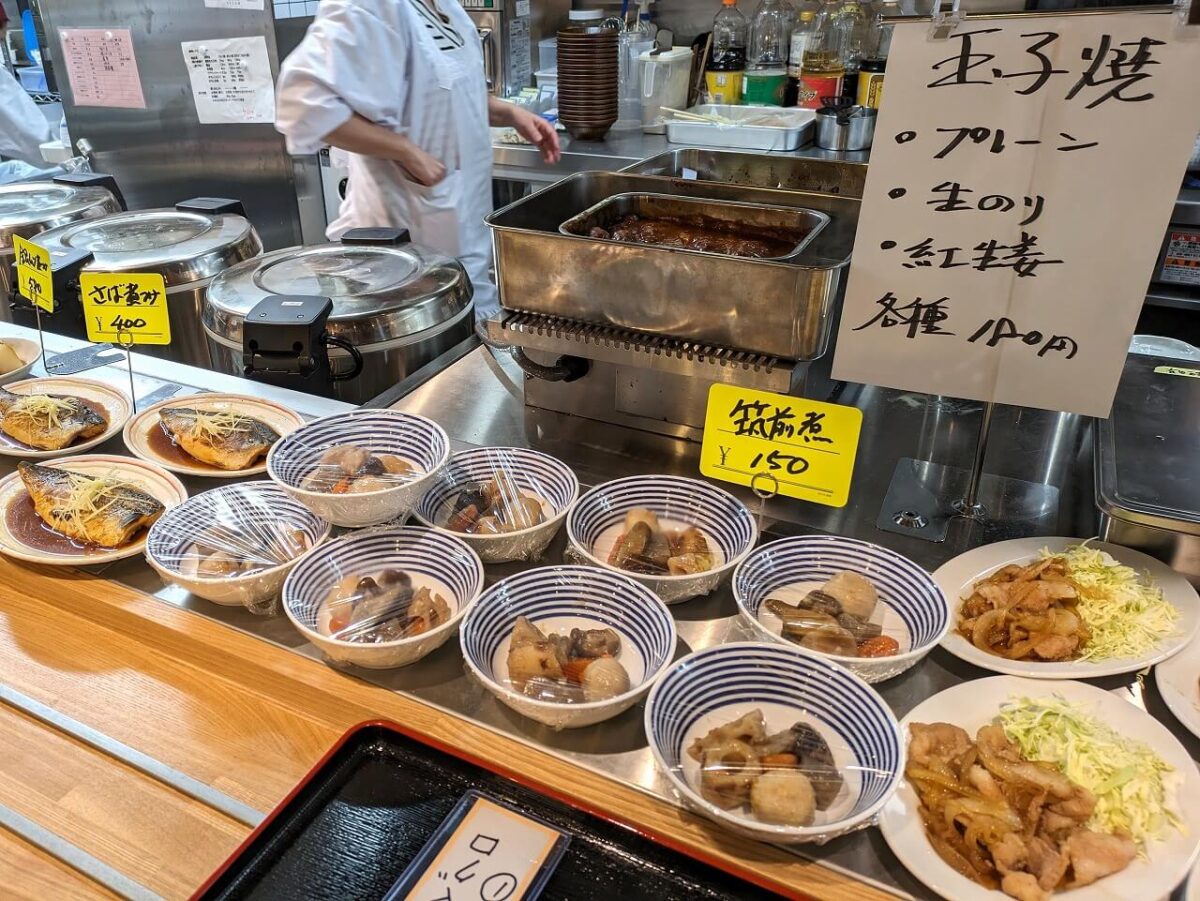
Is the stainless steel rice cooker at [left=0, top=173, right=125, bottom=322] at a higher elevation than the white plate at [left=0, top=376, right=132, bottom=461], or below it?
higher

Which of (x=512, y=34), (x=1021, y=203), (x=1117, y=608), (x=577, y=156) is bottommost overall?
(x=1117, y=608)

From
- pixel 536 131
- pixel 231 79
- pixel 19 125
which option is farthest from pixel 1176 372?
pixel 19 125

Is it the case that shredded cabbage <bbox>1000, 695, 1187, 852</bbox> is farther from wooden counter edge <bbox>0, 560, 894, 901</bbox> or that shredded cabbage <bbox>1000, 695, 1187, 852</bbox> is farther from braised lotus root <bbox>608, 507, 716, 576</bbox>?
Result: braised lotus root <bbox>608, 507, 716, 576</bbox>

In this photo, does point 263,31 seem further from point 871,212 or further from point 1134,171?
point 1134,171

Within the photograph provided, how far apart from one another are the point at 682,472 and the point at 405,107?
184cm

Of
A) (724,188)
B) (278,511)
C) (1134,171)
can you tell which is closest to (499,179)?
(724,188)

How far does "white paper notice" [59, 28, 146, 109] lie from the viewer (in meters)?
3.65

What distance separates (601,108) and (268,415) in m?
2.76

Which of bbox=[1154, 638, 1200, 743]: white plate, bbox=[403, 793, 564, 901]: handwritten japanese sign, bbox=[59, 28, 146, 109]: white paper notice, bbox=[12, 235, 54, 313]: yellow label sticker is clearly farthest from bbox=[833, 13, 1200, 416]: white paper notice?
bbox=[59, 28, 146, 109]: white paper notice

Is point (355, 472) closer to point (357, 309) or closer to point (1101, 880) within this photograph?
point (357, 309)

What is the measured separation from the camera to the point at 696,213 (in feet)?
5.37

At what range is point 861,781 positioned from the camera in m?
0.86

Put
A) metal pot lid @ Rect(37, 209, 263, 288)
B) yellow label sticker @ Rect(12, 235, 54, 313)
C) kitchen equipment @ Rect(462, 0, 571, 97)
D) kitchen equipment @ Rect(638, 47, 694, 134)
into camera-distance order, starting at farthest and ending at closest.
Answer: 1. kitchen equipment @ Rect(462, 0, 571, 97)
2. kitchen equipment @ Rect(638, 47, 694, 134)
3. metal pot lid @ Rect(37, 209, 263, 288)
4. yellow label sticker @ Rect(12, 235, 54, 313)

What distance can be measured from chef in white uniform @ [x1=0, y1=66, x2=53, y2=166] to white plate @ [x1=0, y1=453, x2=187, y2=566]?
12.6ft
